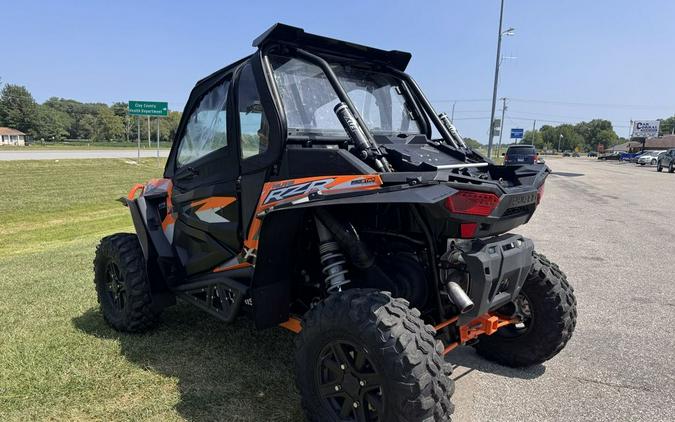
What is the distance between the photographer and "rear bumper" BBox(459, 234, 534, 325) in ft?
8.57

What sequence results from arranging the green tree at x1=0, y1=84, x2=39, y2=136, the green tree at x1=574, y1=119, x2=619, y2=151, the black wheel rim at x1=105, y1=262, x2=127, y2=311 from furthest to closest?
the green tree at x1=574, y1=119, x2=619, y2=151 → the green tree at x1=0, y1=84, x2=39, y2=136 → the black wheel rim at x1=105, y1=262, x2=127, y2=311

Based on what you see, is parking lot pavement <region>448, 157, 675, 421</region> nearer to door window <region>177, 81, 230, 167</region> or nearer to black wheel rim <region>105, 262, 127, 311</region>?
door window <region>177, 81, 230, 167</region>

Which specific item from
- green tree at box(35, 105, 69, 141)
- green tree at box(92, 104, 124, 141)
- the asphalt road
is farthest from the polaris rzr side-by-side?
green tree at box(92, 104, 124, 141)

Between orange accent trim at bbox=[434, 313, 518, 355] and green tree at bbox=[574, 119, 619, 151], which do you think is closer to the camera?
orange accent trim at bbox=[434, 313, 518, 355]

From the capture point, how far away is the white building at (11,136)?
322 ft

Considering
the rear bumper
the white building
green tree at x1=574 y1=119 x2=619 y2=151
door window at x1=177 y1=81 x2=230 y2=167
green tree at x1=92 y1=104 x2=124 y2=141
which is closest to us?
the rear bumper

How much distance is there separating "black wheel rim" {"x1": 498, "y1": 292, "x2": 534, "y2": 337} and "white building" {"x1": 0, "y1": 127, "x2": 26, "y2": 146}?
380 ft

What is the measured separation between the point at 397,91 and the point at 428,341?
89.8 inches

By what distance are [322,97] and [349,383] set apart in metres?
1.84

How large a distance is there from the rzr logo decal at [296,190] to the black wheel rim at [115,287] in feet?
6.97

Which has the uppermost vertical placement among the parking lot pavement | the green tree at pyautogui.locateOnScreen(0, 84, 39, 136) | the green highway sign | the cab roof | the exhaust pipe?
the green tree at pyautogui.locateOnScreen(0, 84, 39, 136)

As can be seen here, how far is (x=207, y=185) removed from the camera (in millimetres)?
3717

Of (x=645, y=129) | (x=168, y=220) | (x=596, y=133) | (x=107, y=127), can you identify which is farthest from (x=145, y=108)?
(x=596, y=133)

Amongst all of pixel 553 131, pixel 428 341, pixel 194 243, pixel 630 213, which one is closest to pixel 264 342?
pixel 194 243
